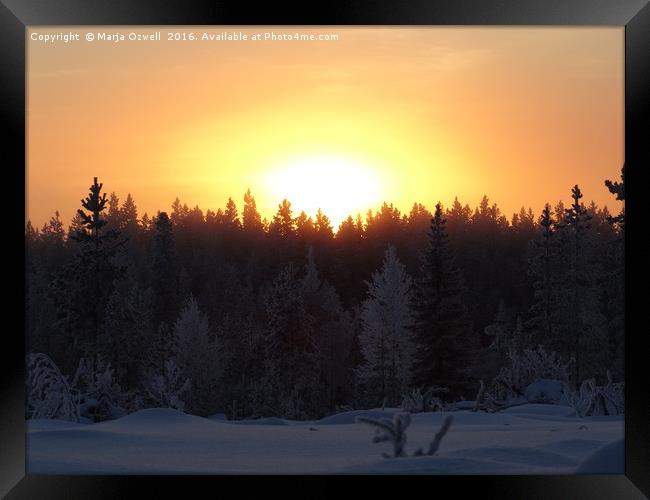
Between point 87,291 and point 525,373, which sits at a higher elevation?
point 87,291

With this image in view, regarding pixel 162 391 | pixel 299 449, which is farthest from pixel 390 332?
pixel 299 449

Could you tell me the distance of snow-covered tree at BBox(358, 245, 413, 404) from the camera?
32375mm

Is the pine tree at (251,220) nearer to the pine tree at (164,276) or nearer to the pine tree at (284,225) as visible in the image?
the pine tree at (284,225)

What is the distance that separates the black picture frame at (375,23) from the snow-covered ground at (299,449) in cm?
55

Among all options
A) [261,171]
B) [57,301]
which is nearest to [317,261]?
[57,301]

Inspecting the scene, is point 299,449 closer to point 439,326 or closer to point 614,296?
point 439,326

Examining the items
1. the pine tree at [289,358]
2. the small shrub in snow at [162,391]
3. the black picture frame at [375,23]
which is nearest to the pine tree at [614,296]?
the pine tree at [289,358]

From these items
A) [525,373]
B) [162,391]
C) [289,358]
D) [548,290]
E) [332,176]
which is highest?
[332,176]

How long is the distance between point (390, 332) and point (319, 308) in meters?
9.24

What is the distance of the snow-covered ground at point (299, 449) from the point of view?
27.0 feet

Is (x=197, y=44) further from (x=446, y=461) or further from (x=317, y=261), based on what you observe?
(x=317, y=261)

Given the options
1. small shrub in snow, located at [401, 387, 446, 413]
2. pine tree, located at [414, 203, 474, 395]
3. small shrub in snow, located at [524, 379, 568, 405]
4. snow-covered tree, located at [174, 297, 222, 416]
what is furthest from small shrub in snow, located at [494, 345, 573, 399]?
snow-covered tree, located at [174, 297, 222, 416]

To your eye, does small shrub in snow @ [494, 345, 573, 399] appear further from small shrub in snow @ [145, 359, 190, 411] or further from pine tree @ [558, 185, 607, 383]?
small shrub in snow @ [145, 359, 190, 411]

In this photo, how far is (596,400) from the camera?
1623 cm
